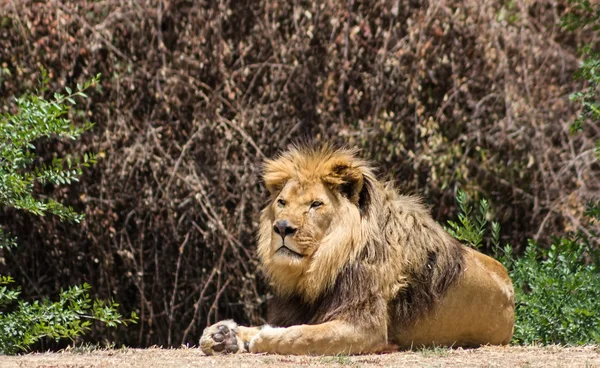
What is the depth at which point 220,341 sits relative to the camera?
16.9ft

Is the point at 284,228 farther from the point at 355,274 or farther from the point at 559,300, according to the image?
the point at 559,300

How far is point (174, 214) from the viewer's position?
8.23 meters

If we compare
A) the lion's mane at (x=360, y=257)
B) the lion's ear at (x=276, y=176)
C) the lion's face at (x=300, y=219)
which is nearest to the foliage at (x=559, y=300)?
the lion's mane at (x=360, y=257)

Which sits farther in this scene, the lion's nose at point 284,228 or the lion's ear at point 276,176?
the lion's ear at point 276,176

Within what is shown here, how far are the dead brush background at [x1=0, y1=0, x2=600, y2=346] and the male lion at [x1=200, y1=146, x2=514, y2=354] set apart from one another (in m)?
2.71

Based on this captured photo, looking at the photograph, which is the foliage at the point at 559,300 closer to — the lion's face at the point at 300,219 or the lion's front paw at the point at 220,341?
the lion's face at the point at 300,219

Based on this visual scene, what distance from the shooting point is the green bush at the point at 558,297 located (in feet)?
20.6

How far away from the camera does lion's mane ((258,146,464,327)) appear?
5.12 metres

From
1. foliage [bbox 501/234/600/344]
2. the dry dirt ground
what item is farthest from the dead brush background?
the dry dirt ground

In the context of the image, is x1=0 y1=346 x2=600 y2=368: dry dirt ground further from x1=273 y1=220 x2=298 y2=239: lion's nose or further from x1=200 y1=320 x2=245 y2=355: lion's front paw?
x1=273 y1=220 x2=298 y2=239: lion's nose

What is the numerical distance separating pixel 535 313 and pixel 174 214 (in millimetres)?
3347

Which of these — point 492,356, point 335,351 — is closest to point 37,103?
point 335,351

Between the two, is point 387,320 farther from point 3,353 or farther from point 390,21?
point 390,21

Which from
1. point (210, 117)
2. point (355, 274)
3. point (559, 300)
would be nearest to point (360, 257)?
point (355, 274)
